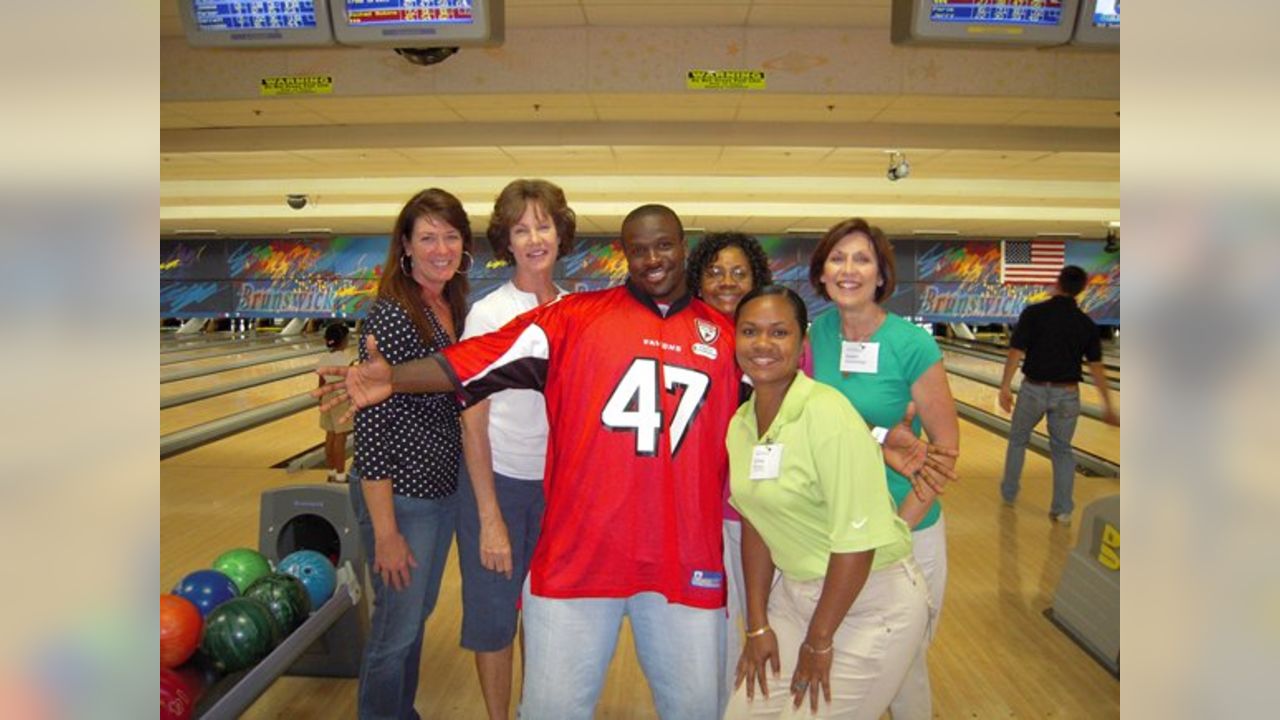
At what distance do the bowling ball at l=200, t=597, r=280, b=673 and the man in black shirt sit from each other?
3.94m

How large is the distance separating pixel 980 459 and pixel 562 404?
232 inches

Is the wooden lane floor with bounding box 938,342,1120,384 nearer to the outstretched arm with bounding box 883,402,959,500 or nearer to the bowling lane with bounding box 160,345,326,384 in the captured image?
the bowling lane with bounding box 160,345,326,384

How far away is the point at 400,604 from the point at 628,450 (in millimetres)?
951

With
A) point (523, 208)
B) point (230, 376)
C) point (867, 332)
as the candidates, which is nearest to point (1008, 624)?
point (867, 332)

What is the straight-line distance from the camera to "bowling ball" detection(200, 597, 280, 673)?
8.14 feet

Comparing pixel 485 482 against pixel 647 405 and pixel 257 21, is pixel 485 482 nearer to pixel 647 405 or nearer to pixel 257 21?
pixel 647 405

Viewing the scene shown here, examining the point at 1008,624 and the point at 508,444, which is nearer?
the point at 508,444

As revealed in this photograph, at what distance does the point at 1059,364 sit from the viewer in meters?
4.98

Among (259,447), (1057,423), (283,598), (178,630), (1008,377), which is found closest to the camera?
(178,630)

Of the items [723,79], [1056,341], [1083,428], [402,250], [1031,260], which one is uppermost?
[1031,260]

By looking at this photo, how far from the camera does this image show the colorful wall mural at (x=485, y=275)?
1562 cm

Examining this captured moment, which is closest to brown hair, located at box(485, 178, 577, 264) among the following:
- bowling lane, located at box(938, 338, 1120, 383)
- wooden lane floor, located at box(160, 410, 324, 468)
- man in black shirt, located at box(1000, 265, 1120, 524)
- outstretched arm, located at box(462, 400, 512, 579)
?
outstretched arm, located at box(462, 400, 512, 579)

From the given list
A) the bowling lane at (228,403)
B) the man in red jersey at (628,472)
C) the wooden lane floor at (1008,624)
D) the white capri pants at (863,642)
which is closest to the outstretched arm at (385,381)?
the man in red jersey at (628,472)
